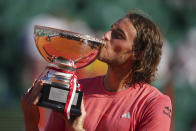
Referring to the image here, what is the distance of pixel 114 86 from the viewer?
6.94 ft

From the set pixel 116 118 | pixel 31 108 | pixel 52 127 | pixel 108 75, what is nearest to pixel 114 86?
pixel 108 75

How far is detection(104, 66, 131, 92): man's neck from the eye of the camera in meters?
2.11

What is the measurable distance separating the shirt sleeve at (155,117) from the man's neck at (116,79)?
0.79ft

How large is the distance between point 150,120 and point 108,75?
41cm

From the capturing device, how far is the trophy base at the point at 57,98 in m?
1.71

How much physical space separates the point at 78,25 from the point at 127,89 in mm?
3645

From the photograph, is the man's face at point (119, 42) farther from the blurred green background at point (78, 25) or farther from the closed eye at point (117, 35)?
the blurred green background at point (78, 25)

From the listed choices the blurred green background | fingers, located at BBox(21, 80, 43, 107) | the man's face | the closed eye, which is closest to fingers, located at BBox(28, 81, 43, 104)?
fingers, located at BBox(21, 80, 43, 107)

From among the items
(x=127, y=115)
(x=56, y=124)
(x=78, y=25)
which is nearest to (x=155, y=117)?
(x=127, y=115)

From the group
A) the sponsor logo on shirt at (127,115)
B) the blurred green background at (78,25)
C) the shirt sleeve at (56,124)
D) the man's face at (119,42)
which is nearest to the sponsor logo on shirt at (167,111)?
the sponsor logo on shirt at (127,115)

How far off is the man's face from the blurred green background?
3363 mm

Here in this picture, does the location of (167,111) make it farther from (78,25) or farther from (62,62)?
(78,25)

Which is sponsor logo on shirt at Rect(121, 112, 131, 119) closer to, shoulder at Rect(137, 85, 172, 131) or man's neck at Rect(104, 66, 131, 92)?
shoulder at Rect(137, 85, 172, 131)

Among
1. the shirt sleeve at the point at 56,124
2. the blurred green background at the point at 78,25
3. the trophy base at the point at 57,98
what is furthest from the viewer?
the blurred green background at the point at 78,25
